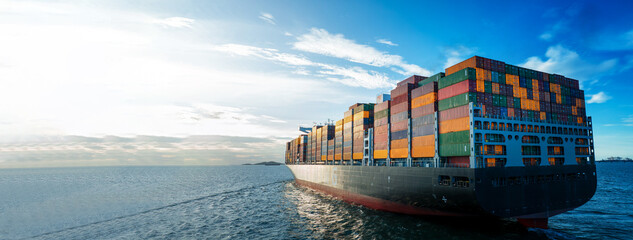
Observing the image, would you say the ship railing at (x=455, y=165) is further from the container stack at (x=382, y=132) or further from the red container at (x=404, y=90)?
the red container at (x=404, y=90)

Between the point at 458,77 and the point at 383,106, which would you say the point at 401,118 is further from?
the point at 458,77

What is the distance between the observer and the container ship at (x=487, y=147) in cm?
2742

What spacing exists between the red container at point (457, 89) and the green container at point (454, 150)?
18.5ft

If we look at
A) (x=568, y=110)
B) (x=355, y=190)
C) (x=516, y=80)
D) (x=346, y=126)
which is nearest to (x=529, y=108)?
(x=516, y=80)

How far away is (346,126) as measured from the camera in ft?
190

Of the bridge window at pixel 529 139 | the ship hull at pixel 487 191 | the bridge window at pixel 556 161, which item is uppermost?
the bridge window at pixel 529 139

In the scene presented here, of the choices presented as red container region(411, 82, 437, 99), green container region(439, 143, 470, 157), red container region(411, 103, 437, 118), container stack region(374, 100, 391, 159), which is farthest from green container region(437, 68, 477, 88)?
container stack region(374, 100, 391, 159)

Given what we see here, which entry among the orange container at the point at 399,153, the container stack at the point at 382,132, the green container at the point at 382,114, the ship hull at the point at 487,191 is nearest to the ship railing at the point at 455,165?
the ship hull at the point at 487,191

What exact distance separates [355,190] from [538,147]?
964 inches

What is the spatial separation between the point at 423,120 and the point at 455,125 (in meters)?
5.04

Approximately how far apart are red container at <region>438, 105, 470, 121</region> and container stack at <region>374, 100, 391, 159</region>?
10.6m

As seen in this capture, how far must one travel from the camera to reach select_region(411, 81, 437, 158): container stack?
3309 centimetres

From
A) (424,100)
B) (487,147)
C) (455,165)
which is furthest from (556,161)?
(424,100)

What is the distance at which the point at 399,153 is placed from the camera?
124 ft
